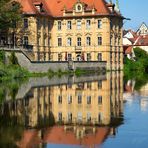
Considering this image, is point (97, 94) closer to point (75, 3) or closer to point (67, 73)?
point (67, 73)

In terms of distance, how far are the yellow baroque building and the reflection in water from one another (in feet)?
157

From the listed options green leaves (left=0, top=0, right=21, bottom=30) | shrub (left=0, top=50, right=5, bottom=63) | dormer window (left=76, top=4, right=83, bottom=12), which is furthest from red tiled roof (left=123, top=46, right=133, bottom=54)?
shrub (left=0, top=50, right=5, bottom=63)

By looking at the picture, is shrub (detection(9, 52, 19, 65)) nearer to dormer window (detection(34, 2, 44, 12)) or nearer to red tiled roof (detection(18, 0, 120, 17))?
red tiled roof (detection(18, 0, 120, 17))

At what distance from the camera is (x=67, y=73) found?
2707 inches

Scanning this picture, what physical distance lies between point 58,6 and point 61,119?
66.6m

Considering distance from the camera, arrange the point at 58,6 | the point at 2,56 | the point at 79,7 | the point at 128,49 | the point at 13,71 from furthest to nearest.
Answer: the point at 128,49, the point at 58,6, the point at 79,7, the point at 2,56, the point at 13,71

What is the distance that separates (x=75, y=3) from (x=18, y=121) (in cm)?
6472

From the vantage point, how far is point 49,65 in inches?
2564

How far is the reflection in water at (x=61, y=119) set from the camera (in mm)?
16159

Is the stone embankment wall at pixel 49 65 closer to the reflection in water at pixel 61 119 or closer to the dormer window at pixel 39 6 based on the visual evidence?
the dormer window at pixel 39 6


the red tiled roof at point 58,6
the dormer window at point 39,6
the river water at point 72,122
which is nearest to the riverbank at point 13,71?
the red tiled roof at point 58,6

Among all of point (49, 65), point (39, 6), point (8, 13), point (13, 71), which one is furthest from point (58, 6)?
point (13, 71)

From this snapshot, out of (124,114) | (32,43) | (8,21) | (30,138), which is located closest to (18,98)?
(124,114)

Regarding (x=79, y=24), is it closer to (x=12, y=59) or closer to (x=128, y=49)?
(x=12, y=59)
